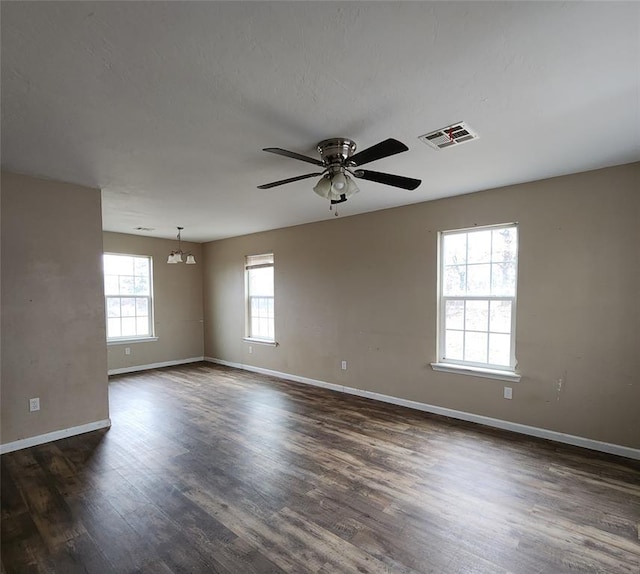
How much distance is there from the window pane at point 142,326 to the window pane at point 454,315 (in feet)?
17.4

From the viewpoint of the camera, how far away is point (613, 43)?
1.52 meters

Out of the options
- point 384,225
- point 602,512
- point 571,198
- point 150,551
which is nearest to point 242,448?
point 150,551

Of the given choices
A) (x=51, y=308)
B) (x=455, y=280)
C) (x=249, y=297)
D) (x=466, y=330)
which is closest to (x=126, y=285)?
(x=249, y=297)

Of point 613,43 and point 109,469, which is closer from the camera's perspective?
point 613,43

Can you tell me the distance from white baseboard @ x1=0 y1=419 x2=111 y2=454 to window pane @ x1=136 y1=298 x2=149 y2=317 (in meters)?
3.01

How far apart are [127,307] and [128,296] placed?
0.20 metres

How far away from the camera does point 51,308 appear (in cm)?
329

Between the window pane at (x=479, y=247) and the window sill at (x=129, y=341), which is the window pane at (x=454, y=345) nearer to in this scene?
the window pane at (x=479, y=247)

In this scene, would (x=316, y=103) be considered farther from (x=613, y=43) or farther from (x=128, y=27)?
(x=613, y=43)

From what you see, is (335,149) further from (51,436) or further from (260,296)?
(260,296)

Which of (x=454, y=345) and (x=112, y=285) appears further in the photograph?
(x=112, y=285)

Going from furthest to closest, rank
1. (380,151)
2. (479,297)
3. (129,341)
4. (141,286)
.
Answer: (141,286) → (129,341) → (479,297) → (380,151)

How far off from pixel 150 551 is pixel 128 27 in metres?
2.54

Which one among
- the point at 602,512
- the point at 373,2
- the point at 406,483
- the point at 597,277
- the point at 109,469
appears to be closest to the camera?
the point at 373,2
